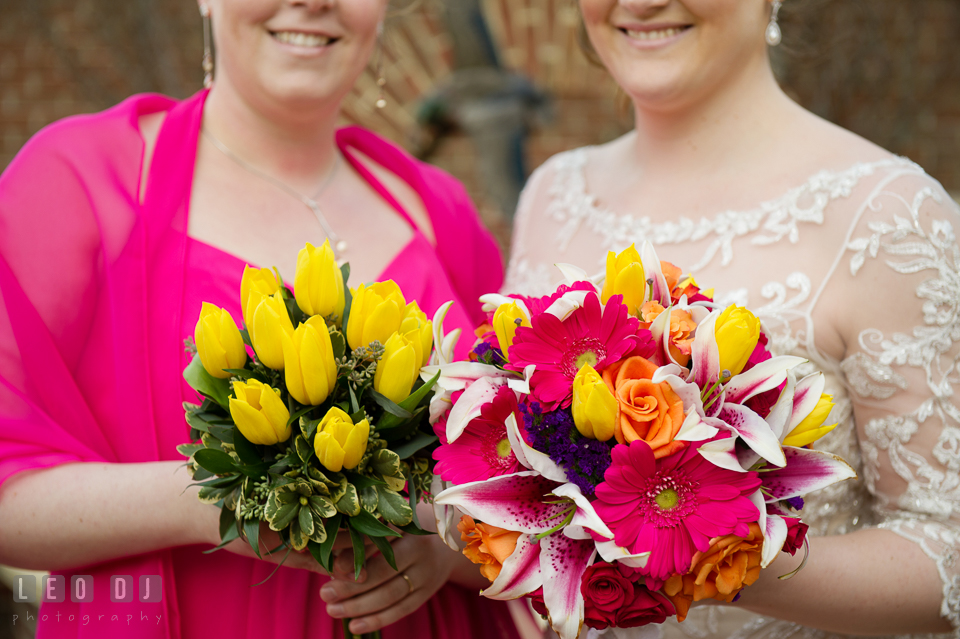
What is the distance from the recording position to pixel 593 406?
45.9 inches

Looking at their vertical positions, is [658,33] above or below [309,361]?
above

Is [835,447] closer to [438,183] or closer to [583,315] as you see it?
[583,315]

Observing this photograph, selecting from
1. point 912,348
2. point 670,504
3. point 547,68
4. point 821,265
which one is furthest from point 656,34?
point 547,68

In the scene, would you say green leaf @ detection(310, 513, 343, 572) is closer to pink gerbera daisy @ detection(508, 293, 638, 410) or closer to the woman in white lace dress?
pink gerbera daisy @ detection(508, 293, 638, 410)

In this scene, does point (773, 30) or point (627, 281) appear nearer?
point (627, 281)

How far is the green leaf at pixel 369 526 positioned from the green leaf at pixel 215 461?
22 centimetres

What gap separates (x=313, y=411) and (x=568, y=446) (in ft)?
1.46

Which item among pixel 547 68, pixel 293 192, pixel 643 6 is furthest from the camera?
pixel 547 68

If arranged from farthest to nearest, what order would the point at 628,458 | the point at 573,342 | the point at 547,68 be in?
the point at 547,68 < the point at 573,342 < the point at 628,458

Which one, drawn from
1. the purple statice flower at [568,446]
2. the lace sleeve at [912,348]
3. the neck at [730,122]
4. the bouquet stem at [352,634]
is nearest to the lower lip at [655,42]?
the neck at [730,122]

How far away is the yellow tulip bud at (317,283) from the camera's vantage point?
1404mm

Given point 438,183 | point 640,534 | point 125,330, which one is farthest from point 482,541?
point 438,183

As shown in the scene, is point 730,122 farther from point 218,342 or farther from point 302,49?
point 218,342

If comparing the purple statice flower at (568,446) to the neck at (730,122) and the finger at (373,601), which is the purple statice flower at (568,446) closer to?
the finger at (373,601)
